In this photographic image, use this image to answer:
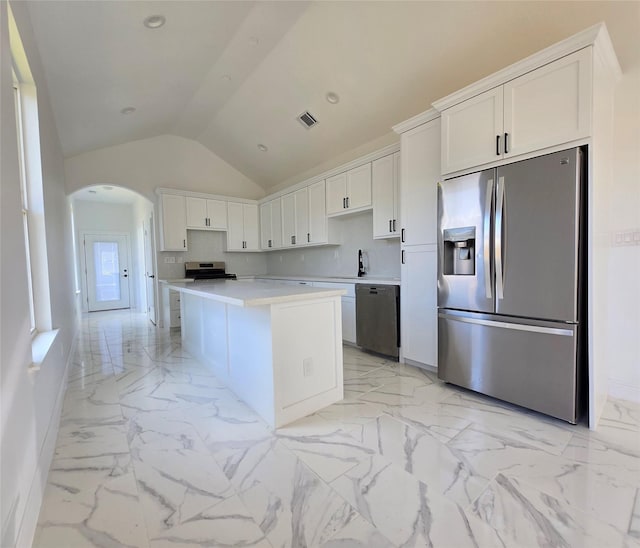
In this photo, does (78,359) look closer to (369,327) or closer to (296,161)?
(369,327)

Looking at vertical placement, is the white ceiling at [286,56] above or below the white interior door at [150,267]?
above

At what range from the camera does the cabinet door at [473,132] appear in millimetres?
2229

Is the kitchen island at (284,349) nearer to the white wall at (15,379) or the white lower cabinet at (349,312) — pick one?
the white wall at (15,379)

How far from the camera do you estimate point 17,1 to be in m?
1.64

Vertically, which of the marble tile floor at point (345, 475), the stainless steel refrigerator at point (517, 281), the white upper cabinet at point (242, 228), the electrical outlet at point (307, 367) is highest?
the white upper cabinet at point (242, 228)

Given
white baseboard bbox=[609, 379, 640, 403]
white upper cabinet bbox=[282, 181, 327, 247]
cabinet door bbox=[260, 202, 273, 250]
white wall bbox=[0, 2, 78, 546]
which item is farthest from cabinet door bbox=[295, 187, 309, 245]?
white baseboard bbox=[609, 379, 640, 403]

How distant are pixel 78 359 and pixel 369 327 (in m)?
3.42

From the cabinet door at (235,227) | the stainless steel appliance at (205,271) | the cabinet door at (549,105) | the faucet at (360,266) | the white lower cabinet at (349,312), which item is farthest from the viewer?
the cabinet door at (235,227)

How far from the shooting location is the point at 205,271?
580 centimetres

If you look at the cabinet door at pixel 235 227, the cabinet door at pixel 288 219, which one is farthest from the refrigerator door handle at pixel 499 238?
the cabinet door at pixel 235 227

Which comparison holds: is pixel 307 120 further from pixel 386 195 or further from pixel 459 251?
pixel 459 251

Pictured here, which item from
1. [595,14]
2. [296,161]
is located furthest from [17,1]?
[296,161]

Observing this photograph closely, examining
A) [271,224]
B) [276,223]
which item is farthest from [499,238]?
[271,224]

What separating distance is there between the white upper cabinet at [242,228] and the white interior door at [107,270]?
426cm
